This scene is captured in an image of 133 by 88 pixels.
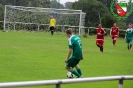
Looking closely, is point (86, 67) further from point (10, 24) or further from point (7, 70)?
point (10, 24)

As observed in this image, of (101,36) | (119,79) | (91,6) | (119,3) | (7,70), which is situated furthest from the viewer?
(91,6)

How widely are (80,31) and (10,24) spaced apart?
7.63 metres

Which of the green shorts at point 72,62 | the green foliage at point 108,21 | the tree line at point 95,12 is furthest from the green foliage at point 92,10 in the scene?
the green shorts at point 72,62

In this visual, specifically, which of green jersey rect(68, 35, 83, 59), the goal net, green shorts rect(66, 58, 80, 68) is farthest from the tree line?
green jersey rect(68, 35, 83, 59)

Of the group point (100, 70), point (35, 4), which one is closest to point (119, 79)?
point (100, 70)

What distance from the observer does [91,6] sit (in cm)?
6381

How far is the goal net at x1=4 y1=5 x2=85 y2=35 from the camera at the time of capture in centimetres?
5003

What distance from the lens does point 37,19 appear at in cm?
5197

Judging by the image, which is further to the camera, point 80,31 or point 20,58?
point 80,31

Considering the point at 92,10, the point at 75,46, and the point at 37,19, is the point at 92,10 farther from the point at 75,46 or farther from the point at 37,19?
the point at 75,46

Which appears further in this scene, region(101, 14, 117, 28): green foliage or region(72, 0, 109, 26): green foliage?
region(72, 0, 109, 26): green foliage

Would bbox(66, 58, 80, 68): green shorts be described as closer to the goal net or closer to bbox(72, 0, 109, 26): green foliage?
the goal net

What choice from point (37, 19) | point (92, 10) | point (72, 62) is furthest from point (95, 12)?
point (72, 62)

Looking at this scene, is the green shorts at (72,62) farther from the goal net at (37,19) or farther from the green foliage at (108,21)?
the green foliage at (108,21)
